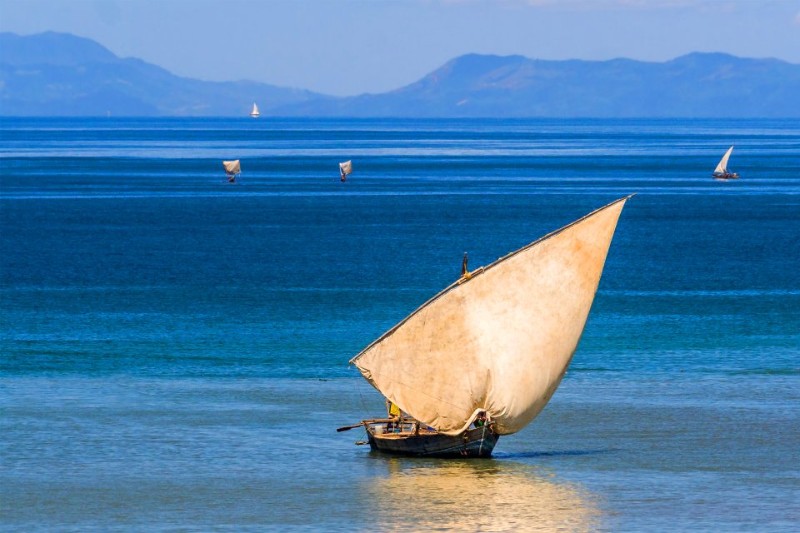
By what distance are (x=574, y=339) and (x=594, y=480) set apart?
422 centimetres

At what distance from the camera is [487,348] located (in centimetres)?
4203

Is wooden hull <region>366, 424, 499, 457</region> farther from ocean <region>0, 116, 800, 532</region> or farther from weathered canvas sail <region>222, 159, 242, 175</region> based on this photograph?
weathered canvas sail <region>222, 159, 242, 175</region>

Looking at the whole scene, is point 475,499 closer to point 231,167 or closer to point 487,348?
point 487,348

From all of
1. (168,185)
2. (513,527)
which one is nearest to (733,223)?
(168,185)

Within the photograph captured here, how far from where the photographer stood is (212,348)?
200 ft

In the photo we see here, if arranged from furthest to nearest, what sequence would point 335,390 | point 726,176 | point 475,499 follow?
point 726,176 < point 335,390 < point 475,499

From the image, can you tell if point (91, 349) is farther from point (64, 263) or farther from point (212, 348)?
point (64, 263)

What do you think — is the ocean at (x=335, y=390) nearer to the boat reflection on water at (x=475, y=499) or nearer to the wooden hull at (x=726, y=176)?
the boat reflection on water at (x=475, y=499)

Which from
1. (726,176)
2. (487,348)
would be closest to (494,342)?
(487,348)

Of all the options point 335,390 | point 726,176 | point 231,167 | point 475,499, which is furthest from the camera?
point 726,176

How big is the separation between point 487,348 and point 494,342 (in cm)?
24

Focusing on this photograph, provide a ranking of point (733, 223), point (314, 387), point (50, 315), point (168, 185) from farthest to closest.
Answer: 1. point (168, 185)
2. point (733, 223)
3. point (50, 315)
4. point (314, 387)

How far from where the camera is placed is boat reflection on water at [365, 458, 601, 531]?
35.8 meters

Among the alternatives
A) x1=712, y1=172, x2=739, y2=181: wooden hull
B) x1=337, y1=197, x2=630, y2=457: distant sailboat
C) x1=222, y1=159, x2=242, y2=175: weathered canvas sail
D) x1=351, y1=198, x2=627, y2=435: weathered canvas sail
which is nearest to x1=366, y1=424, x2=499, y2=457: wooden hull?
x1=337, y1=197, x2=630, y2=457: distant sailboat
